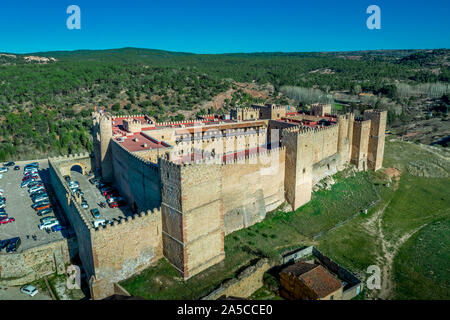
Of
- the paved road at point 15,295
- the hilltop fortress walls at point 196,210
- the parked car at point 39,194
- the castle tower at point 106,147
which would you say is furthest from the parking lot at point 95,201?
the hilltop fortress walls at point 196,210

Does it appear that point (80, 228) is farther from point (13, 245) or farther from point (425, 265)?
point (425, 265)

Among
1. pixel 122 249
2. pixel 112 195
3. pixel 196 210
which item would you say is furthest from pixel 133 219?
pixel 112 195

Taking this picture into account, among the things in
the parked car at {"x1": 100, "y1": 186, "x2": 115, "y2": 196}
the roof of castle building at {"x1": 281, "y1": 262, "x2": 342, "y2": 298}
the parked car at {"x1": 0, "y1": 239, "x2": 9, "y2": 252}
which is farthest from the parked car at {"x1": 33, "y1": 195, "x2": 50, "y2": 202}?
the roof of castle building at {"x1": 281, "y1": 262, "x2": 342, "y2": 298}

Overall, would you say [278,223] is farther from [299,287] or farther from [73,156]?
[73,156]

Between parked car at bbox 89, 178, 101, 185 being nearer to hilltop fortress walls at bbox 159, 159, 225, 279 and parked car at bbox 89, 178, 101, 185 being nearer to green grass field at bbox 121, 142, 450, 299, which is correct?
hilltop fortress walls at bbox 159, 159, 225, 279
